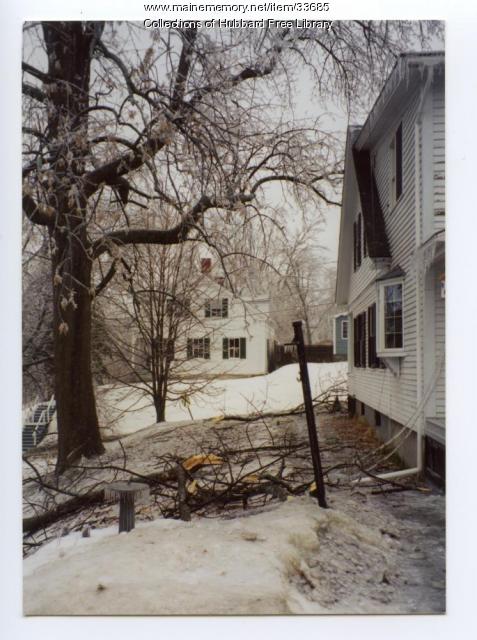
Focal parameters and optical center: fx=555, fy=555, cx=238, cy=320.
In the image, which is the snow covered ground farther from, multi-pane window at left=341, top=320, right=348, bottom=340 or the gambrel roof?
the gambrel roof

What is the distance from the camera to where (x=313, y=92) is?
13.3 feet

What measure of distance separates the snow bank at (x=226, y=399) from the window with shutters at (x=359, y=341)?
13 cm

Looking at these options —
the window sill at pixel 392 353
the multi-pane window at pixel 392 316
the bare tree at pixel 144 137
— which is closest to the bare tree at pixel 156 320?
the bare tree at pixel 144 137

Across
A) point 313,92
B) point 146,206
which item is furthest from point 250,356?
point 313,92

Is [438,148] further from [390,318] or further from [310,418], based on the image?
[310,418]

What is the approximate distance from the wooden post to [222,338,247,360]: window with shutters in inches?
15.8

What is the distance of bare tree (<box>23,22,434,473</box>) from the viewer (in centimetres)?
401

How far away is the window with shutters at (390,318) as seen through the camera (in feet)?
14.3

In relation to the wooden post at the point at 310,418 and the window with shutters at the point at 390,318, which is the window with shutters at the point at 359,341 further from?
the wooden post at the point at 310,418

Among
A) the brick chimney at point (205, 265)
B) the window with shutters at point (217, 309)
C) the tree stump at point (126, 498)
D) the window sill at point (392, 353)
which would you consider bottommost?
the tree stump at point (126, 498)

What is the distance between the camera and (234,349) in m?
4.22

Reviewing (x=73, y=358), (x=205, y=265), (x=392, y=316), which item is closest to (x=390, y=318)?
(x=392, y=316)

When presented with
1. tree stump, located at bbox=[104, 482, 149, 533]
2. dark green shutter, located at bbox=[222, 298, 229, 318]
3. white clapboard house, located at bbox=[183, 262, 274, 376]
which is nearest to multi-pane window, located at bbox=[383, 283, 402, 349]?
white clapboard house, located at bbox=[183, 262, 274, 376]

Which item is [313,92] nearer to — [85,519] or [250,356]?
[250,356]
